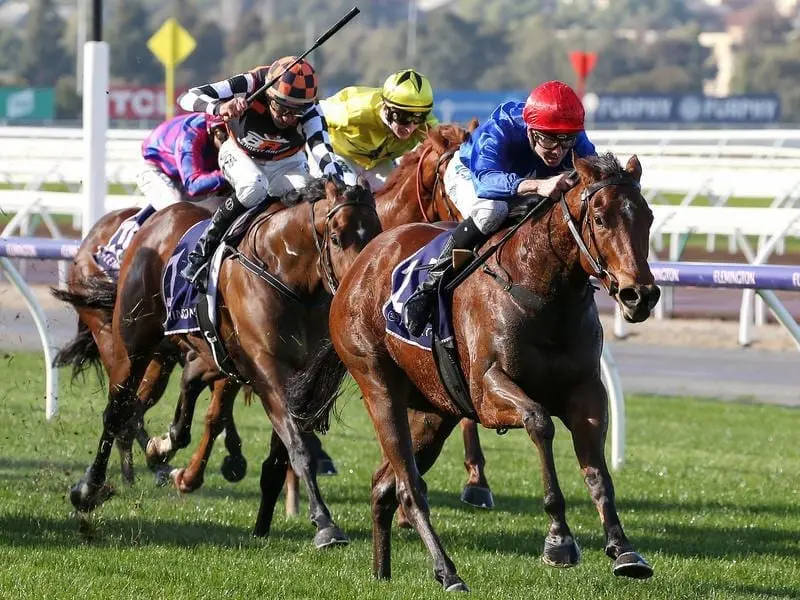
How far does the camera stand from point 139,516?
6863 millimetres

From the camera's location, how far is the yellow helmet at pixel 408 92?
7.48 m

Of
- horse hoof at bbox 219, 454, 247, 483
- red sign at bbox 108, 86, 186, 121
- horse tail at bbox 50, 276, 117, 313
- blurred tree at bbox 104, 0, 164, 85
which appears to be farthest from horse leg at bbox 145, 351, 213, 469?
blurred tree at bbox 104, 0, 164, 85

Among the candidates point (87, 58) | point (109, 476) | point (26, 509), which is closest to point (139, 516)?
point (26, 509)

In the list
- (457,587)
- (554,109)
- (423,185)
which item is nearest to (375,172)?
(423,185)

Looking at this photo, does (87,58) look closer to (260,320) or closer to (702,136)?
(260,320)

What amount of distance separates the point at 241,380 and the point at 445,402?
1470 mm

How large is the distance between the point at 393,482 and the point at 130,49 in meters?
86.4

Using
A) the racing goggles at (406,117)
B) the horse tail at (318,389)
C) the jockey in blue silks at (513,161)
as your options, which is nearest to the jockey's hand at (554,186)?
the jockey in blue silks at (513,161)

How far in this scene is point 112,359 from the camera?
311 inches

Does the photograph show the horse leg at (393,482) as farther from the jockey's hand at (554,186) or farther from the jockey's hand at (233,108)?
the jockey's hand at (233,108)

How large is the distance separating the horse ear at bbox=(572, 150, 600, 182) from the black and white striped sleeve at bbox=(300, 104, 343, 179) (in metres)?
2.03

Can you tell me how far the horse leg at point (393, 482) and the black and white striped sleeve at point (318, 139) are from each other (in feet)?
4.27

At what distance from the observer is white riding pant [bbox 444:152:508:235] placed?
5.49 m

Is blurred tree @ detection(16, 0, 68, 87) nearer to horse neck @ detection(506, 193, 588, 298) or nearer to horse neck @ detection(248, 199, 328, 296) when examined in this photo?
horse neck @ detection(248, 199, 328, 296)
